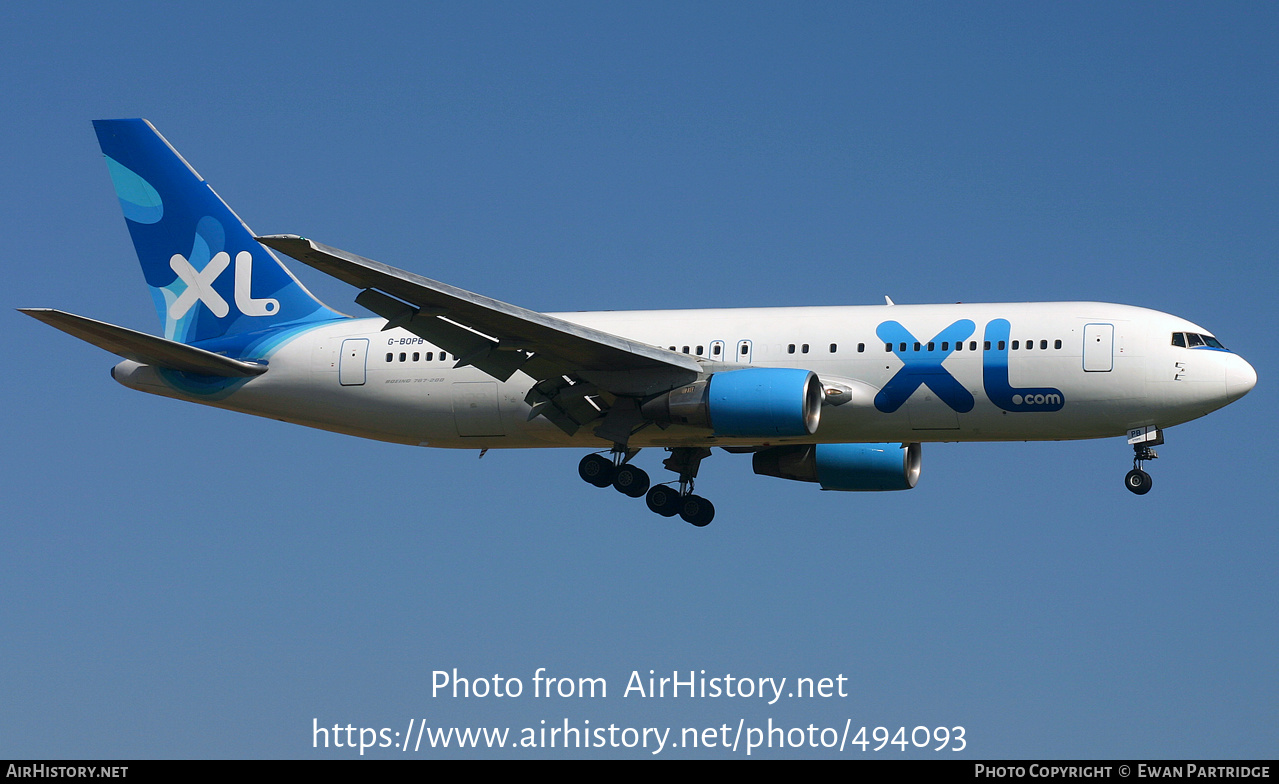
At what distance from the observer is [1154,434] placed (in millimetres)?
34938

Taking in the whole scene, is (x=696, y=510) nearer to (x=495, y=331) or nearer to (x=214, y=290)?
(x=495, y=331)

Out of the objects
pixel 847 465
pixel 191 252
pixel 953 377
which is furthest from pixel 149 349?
pixel 953 377

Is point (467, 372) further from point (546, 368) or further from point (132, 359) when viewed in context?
point (132, 359)

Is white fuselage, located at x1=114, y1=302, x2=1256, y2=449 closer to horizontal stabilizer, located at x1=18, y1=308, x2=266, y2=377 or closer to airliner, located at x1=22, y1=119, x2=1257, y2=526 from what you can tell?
airliner, located at x1=22, y1=119, x2=1257, y2=526

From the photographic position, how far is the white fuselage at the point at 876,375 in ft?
114

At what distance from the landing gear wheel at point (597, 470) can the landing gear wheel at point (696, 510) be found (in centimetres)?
276

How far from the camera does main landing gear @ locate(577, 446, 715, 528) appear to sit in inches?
1564

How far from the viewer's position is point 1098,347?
34938mm

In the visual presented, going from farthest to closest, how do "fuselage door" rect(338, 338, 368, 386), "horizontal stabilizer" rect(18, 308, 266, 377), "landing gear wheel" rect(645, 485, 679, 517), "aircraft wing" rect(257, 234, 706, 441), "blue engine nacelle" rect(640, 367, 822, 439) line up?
"landing gear wheel" rect(645, 485, 679, 517)
"fuselage door" rect(338, 338, 368, 386)
"horizontal stabilizer" rect(18, 308, 266, 377)
"blue engine nacelle" rect(640, 367, 822, 439)
"aircraft wing" rect(257, 234, 706, 441)

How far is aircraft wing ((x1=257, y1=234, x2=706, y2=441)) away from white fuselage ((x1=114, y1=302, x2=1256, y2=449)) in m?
1.21

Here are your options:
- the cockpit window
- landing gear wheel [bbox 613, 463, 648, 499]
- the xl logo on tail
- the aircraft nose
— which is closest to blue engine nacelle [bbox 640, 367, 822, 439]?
landing gear wheel [bbox 613, 463, 648, 499]

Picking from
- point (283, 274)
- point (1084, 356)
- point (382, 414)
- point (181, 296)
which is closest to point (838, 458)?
point (1084, 356)

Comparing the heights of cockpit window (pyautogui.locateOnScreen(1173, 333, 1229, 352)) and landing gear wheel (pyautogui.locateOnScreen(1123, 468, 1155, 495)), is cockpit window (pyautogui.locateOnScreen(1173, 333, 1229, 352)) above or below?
above

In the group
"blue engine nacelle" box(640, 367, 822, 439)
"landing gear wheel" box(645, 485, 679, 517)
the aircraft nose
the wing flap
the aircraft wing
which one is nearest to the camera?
the wing flap
